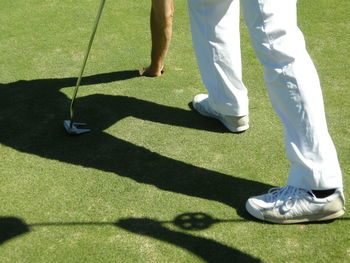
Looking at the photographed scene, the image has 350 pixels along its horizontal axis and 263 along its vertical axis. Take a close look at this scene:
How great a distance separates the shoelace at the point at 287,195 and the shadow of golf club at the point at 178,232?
0.61ft

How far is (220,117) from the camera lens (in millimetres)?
3436

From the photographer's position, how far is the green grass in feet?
8.57

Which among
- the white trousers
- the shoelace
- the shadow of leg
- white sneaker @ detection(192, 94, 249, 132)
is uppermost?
the white trousers

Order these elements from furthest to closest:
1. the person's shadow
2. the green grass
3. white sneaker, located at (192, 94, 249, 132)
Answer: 1. white sneaker, located at (192, 94, 249, 132)
2. the person's shadow
3. the green grass

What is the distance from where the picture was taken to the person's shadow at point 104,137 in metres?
2.97

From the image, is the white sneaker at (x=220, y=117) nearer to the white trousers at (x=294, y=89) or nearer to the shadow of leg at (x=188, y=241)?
the white trousers at (x=294, y=89)

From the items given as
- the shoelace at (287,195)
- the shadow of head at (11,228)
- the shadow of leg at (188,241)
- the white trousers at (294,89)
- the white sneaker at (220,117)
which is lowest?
the shadow of leg at (188,241)

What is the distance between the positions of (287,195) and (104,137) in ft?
3.81

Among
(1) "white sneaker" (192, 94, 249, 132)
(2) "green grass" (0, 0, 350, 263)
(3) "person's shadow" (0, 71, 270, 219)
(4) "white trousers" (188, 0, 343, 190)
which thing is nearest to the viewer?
(4) "white trousers" (188, 0, 343, 190)

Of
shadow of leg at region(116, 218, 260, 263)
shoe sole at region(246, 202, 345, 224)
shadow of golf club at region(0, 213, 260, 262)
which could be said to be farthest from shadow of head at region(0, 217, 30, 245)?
shoe sole at region(246, 202, 345, 224)

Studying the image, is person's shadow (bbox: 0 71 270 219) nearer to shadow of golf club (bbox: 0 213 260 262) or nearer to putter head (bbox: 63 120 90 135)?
putter head (bbox: 63 120 90 135)

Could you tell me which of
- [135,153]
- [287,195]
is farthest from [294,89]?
[135,153]

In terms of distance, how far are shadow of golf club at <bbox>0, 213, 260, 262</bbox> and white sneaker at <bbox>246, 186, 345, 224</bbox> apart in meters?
0.12

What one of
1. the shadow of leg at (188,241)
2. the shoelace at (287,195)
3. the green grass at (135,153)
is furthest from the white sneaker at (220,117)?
the shadow of leg at (188,241)
